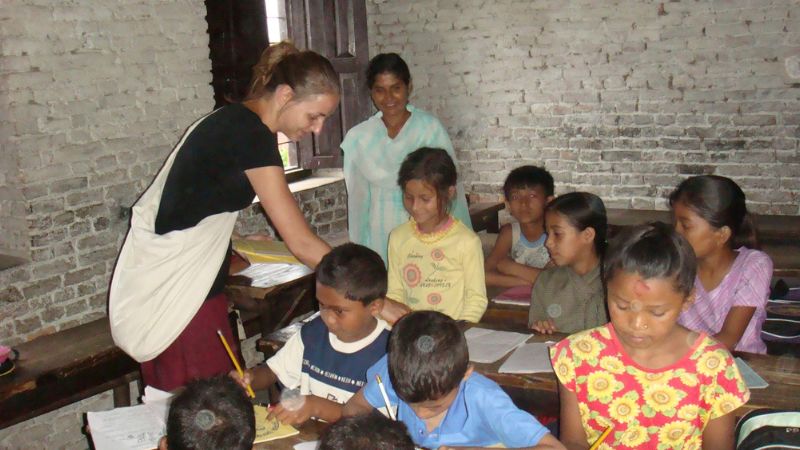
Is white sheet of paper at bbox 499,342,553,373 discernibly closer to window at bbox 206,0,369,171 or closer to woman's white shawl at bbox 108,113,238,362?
woman's white shawl at bbox 108,113,238,362

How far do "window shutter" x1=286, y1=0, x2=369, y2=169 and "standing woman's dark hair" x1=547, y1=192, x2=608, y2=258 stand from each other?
2963mm

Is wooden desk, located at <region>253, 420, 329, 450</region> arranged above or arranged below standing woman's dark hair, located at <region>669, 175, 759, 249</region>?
below

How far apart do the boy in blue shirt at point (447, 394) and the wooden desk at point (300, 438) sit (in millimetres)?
241

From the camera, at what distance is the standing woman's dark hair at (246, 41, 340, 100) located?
244cm

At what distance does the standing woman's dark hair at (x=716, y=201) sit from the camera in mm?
2658

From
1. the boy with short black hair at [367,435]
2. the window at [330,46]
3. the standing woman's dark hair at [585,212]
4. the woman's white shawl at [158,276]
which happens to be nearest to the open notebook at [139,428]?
the woman's white shawl at [158,276]

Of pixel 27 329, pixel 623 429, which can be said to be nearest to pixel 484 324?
pixel 623 429

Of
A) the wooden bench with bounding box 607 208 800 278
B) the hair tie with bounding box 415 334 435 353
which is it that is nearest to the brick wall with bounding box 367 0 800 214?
the wooden bench with bounding box 607 208 800 278

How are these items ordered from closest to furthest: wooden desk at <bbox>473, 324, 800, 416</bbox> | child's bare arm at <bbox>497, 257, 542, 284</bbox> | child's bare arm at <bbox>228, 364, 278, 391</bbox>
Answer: wooden desk at <bbox>473, 324, 800, 416</bbox>
child's bare arm at <bbox>228, 364, 278, 391</bbox>
child's bare arm at <bbox>497, 257, 542, 284</bbox>

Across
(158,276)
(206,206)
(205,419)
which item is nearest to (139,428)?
(205,419)

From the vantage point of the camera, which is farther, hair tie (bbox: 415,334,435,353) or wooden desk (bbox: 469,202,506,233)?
wooden desk (bbox: 469,202,506,233)

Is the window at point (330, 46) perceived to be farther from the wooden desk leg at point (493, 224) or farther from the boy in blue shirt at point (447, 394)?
the boy in blue shirt at point (447, 394)

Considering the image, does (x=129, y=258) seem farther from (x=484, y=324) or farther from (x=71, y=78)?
(x=71, y=78)

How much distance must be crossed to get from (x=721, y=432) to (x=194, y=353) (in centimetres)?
160
